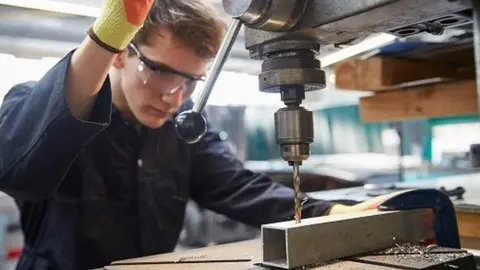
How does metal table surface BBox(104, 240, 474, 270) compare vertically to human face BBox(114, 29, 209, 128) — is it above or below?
below

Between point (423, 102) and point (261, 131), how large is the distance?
5.58 ft

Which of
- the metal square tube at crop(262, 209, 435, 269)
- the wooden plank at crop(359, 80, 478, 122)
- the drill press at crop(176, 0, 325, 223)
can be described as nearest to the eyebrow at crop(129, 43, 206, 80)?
the drill press at crop(176, 0, 325, 223)

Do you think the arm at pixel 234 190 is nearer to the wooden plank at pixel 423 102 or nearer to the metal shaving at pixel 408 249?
the metal shaving at pixel 408 249

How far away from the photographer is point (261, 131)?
11.5 ft

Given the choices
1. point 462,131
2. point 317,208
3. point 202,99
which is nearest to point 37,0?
point 202,99

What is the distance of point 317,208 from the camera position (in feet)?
4.12

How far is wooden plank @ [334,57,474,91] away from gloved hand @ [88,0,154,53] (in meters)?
1.14

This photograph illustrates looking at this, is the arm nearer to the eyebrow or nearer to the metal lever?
the eyebrow

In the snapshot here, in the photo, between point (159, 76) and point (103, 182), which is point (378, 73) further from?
point (103, 182)

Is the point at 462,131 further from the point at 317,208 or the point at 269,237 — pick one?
the point at 269,237

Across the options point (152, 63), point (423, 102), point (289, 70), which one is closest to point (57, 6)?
point (152, 63)

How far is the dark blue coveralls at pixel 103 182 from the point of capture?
0.93 m

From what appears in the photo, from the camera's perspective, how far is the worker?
927 millimetres

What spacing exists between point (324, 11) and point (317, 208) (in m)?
0.64
